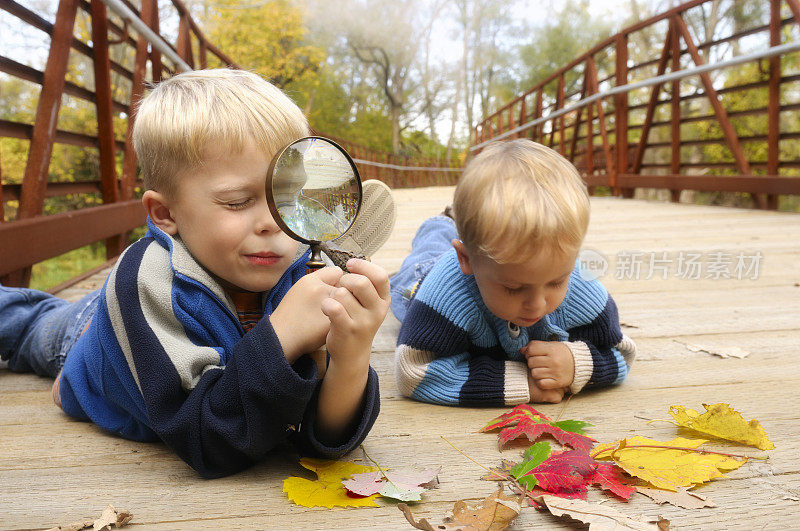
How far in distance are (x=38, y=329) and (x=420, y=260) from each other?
124 cm

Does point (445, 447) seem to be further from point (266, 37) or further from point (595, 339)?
point (266, 37)

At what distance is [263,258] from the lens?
1243 millimetres

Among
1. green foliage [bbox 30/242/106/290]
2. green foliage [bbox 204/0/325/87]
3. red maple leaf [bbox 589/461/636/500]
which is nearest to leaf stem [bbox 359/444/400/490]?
red maple leaf [bbox 589/461/636/500]

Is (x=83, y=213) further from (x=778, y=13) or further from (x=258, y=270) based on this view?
(x=778, y=13)

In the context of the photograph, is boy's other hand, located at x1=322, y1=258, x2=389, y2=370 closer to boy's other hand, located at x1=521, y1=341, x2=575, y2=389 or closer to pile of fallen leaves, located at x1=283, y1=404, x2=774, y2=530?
pile of fallen leaves, located at x1=283, y1=404, x2=774, y2=530

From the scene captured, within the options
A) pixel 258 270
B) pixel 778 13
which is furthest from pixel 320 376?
pixel 778 13

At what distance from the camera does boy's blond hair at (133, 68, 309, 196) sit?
3.90 ft

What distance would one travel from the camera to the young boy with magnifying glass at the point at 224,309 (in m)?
1.08

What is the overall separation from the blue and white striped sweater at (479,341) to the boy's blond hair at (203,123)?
52 centimetres

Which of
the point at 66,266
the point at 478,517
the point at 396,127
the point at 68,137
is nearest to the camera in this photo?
the point at 478,517

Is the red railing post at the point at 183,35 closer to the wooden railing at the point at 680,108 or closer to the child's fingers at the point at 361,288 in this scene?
the wooden railing at the point at 680,108

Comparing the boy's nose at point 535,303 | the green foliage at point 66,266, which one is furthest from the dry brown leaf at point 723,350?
the green foliage at point 66,266

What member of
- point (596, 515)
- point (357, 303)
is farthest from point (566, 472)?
point (357, 303)

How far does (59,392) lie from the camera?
1.52 meters
